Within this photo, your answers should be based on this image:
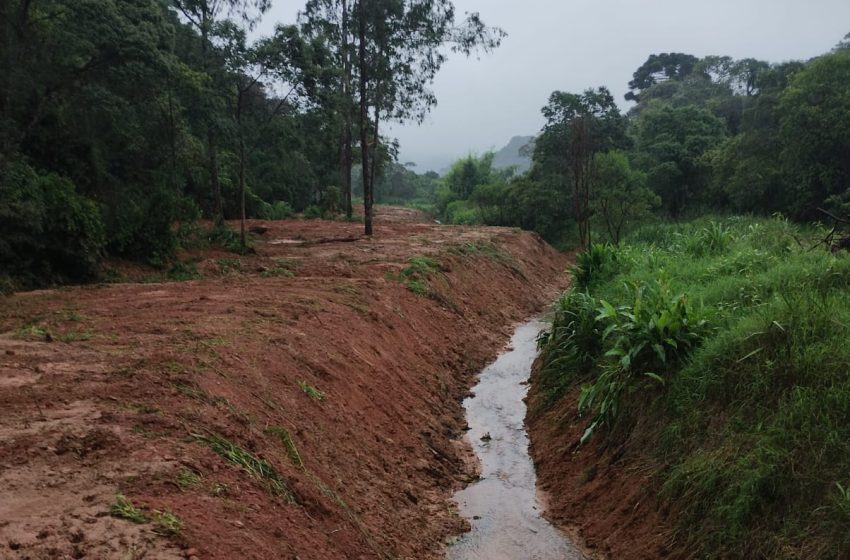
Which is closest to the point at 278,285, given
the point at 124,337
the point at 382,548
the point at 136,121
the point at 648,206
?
the point at 124,337

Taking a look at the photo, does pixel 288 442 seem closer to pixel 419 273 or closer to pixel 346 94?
pixel 419 273

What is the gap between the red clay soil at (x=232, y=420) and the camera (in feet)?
12.0

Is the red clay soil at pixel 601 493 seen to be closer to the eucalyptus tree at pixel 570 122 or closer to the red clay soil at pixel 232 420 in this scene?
the red clay soil at pixel 232 420

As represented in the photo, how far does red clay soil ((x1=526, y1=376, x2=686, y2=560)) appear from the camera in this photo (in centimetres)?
519

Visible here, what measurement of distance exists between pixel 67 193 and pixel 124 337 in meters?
6.54

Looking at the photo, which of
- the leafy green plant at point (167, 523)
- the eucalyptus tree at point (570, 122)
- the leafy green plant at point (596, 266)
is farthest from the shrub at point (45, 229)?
the eucalyptus tree at point (570, 122)

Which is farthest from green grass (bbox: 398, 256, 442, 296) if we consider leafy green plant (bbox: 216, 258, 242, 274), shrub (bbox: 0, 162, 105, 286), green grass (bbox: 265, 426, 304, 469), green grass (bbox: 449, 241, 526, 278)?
green grass (bbox: 265, 426, 304, 469)

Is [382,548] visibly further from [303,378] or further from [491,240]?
[491,240]

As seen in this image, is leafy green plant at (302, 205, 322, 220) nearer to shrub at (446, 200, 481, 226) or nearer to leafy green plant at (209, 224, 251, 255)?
shrub at (446, 200, 481, 226)

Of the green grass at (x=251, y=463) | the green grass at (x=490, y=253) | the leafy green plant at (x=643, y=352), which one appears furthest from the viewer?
the green grass at (x=490, y=253)

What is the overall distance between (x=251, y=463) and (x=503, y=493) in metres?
3.47

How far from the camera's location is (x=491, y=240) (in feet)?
75.3

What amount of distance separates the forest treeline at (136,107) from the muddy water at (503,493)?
29.4 feet

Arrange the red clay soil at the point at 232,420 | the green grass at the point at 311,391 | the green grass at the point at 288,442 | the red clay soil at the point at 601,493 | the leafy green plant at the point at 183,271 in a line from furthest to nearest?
the leafy green plant at the point at 183,271
the green grass at the point at 311,391
the green grass at the point at 288,442
the red clay soil at the point at 601,493
the red clay soil at the point at 232,420
